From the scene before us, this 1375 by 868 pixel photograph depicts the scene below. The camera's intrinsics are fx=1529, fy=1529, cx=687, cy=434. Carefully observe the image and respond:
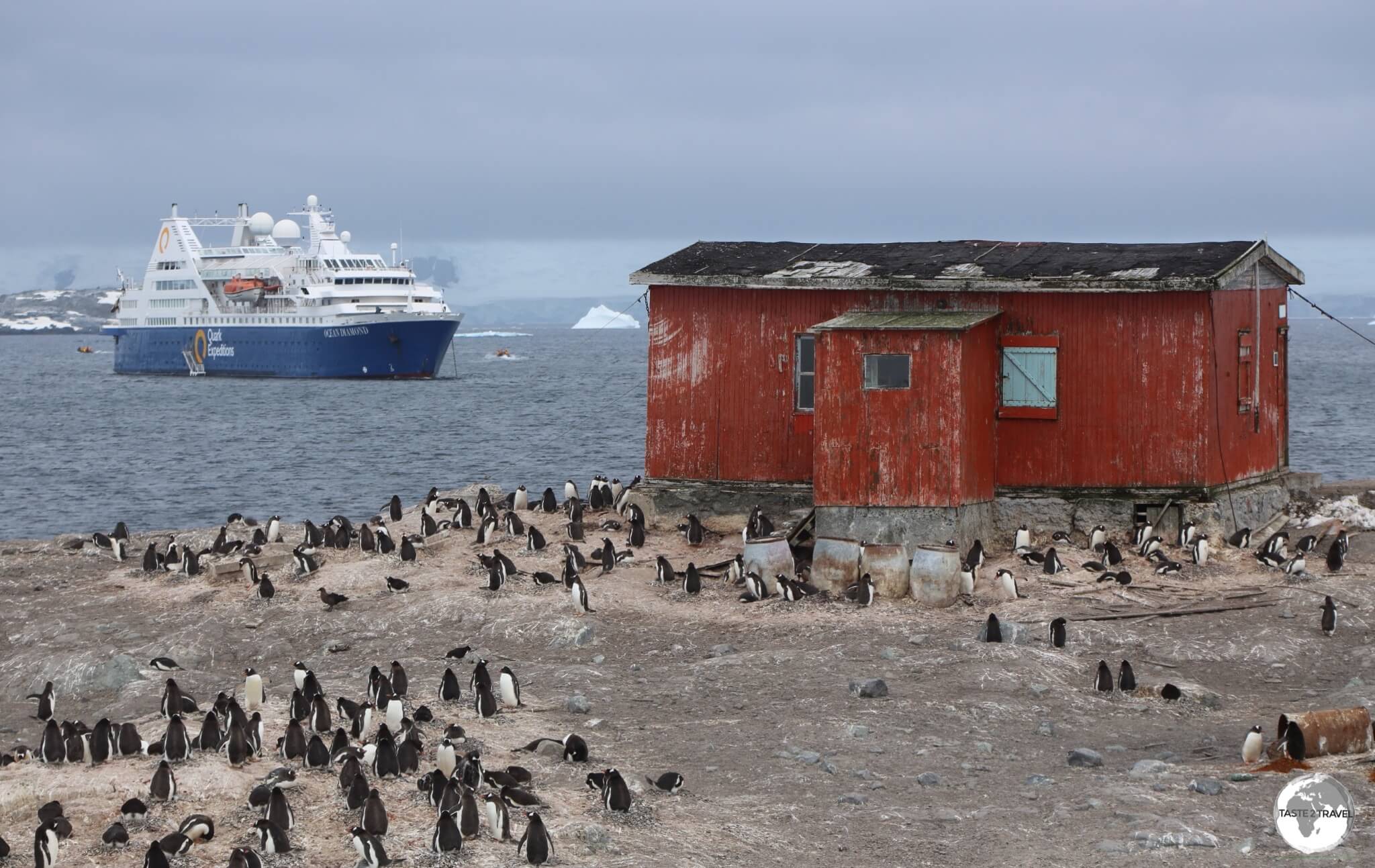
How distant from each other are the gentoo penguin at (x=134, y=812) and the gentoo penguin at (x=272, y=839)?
3.55 feet

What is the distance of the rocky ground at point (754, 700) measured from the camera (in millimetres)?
11000

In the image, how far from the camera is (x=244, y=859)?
10.1m

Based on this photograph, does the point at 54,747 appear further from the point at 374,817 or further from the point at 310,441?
the point at 310,441

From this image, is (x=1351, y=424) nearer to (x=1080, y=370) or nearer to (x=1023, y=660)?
(x=1080, y=370)

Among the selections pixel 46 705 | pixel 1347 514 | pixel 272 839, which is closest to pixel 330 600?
pixel 46 705

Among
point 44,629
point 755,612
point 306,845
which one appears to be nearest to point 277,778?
point 306,845

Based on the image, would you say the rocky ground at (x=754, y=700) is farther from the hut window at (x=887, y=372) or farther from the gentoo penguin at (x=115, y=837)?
the hut window at (x=887, y=372)

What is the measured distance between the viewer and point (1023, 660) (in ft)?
50.4

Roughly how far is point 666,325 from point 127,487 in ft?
82.1

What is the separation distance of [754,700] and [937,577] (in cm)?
422

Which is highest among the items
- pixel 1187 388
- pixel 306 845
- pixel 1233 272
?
pixel 1233 272

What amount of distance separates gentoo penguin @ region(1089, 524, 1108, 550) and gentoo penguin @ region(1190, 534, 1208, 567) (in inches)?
45.4

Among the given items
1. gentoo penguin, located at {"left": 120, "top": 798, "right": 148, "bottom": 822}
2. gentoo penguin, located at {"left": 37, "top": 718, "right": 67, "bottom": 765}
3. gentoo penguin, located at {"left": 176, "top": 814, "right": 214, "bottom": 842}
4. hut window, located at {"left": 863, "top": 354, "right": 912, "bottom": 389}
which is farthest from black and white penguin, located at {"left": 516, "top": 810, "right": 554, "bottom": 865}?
hut window, located at {"left": 863, "top": 354, "right": 912, "bottom": 389}

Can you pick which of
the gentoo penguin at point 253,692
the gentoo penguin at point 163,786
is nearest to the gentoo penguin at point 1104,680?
the gentoo penguin at point 253,692
